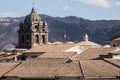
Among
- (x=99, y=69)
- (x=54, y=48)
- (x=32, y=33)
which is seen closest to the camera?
(x=99, y=69)

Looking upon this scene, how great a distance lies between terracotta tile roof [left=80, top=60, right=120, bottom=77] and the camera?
Result: 4341 centimetres

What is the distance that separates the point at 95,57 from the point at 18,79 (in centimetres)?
1460

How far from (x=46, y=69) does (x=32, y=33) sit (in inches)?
2126

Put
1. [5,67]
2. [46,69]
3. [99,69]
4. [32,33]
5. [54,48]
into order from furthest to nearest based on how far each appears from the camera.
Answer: [32,33], [54,48], [5,67], [46,69], [99,69]

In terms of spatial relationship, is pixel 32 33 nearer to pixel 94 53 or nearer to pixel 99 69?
pixel 94 53

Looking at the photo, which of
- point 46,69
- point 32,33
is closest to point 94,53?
point 46,69

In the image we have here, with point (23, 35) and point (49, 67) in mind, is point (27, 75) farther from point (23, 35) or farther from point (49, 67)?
point (23, 35)

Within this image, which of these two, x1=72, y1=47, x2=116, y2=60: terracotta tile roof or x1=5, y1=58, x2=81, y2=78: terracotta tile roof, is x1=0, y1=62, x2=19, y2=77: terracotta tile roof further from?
x1=72, y1=47, x2=116, y2=60: terracotta tile roof

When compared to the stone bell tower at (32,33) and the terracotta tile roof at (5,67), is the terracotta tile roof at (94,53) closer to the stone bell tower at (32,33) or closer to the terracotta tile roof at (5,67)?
the terracotta tile roof at (5,67)

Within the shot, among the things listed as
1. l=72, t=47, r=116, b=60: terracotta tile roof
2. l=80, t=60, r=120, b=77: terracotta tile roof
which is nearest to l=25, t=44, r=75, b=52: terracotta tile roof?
l=72, t=47, r=116, b=60: terracotta tile roof

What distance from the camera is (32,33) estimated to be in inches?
3932

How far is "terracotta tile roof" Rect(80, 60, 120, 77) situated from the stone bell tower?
169 ft

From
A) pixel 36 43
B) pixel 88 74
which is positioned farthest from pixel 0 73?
pixel 36 43

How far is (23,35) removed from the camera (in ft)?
330
